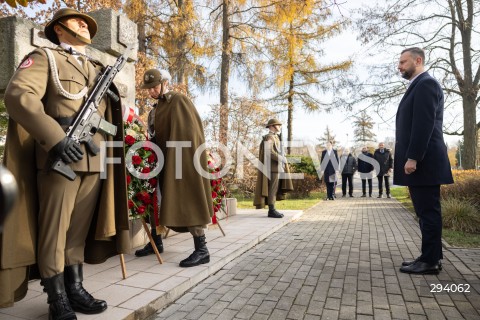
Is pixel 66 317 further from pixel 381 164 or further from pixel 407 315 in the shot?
pixel 381 164

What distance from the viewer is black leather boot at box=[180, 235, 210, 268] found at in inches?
155

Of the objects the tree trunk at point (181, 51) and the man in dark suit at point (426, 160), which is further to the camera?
the tree trunk at point (181, 51)

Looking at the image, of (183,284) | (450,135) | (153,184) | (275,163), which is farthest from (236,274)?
(450,135)

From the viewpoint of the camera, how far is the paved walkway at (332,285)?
9.37 feet

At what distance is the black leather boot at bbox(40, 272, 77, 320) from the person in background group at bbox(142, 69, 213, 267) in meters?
1.40

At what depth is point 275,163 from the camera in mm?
7949

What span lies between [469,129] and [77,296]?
Answer: 15313 millimetres

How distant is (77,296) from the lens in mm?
2648

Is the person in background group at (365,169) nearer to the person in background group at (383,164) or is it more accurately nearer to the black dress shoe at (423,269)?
the person in background group at (383,164)

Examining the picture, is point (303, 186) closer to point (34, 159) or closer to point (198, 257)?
point (198, 257)

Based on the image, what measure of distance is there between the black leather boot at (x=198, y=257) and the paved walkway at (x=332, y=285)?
242mm

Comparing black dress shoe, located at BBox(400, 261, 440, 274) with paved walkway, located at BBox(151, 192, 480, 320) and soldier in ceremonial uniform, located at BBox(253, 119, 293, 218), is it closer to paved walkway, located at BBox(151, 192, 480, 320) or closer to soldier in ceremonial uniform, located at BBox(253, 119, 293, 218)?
paved walkway, located at BBox(151, 192, 480, 320)

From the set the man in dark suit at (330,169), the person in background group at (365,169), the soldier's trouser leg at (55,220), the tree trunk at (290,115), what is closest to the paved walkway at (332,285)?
the soldier's trouser leg at (55,220)

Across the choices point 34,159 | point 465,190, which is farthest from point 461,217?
point 34,159
